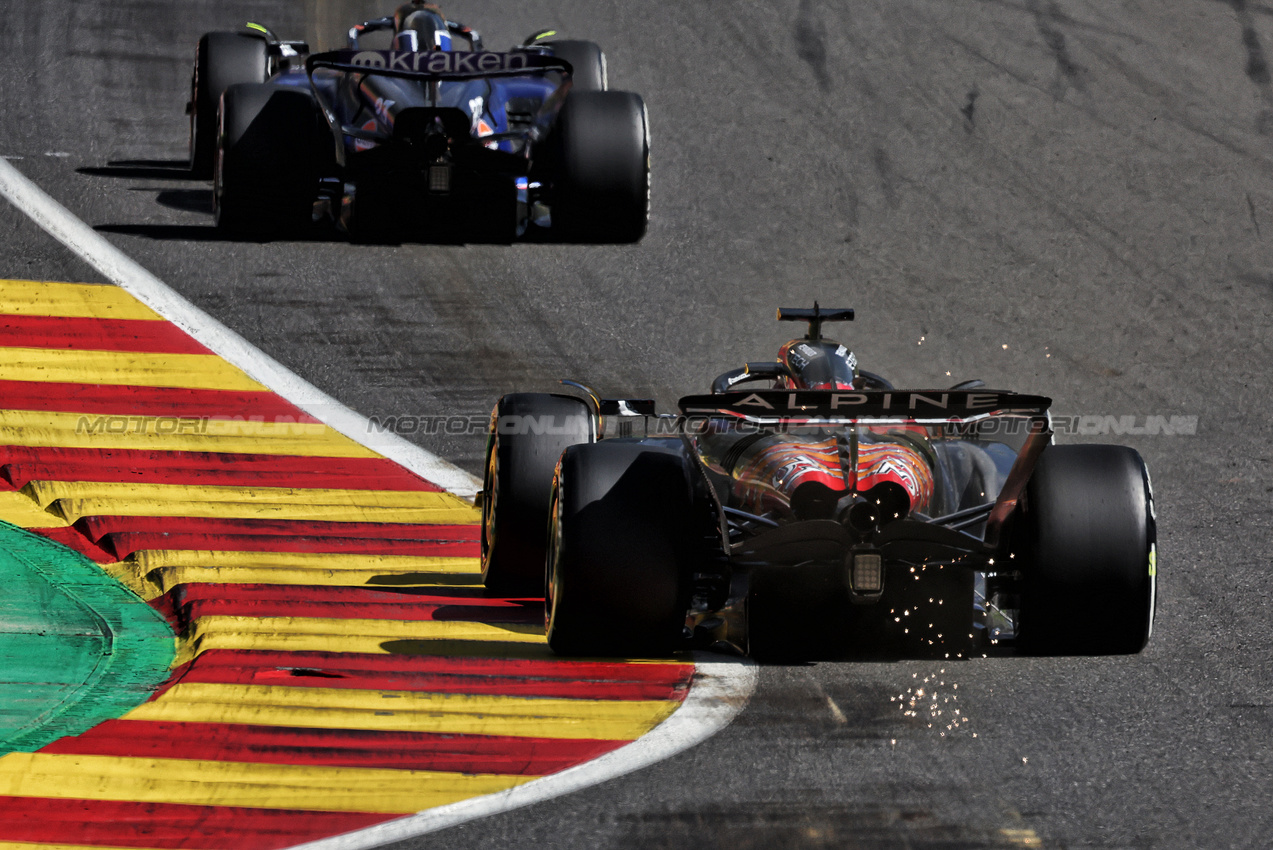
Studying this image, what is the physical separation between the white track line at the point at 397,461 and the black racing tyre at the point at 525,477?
1158 millimetres

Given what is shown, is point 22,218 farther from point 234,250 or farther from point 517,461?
point 517,461

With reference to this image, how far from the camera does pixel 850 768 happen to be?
21.4 ft

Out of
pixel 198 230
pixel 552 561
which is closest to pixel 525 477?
pixel 552 561

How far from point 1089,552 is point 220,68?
10266 mm

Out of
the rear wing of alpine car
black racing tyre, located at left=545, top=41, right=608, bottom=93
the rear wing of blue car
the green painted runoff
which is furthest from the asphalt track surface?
the green painted runoff

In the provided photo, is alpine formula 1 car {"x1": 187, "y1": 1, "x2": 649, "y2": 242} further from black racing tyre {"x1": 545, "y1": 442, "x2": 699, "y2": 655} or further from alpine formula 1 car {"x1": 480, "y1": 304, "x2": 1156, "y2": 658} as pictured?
black racing tyre {"x1": 545, "y1": 442, "x2": 699, "y2": 655}

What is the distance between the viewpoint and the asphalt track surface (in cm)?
644

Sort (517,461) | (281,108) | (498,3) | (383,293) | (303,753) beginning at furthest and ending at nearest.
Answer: (498,3)
(383,293)
(281,108)
(517,461)
(303,753)

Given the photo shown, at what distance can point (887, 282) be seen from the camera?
15336 millimetres

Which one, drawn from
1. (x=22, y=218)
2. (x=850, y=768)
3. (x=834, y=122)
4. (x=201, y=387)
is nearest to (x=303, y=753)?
(x=850, y=768)

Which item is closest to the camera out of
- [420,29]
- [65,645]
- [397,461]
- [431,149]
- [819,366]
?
[65,645]

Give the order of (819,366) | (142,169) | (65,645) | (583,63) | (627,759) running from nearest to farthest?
(627,759)
(65,645)
(819,366)
(583,63)
(142,169)

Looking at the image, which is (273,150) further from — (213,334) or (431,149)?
(213,334)

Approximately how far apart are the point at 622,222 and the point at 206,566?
564cm
